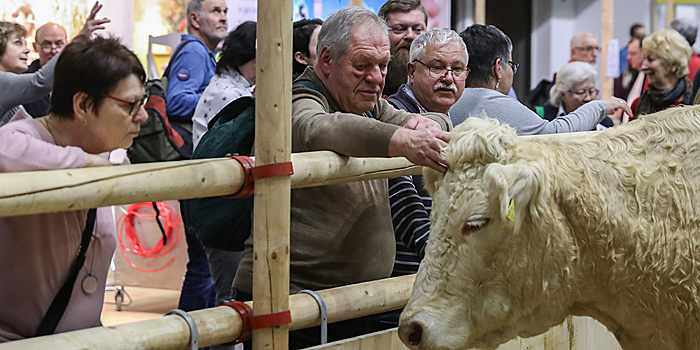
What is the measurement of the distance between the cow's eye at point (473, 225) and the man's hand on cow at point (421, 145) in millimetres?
164

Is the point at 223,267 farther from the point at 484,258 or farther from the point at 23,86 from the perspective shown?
the point at 484,258

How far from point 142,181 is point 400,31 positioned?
2.36m

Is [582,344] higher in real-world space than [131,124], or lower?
lower

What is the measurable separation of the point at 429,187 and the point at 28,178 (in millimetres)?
1032

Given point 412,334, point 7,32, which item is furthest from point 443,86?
point 7,32

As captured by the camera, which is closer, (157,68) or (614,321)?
(614,321)

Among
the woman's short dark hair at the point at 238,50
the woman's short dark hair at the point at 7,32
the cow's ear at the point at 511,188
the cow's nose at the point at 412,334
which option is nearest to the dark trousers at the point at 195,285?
the woman's short dark hair at the point at 238,50

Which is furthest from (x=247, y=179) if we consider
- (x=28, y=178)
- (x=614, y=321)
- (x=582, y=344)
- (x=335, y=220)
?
(x=582, y=344)

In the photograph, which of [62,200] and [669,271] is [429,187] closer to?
[669,271]

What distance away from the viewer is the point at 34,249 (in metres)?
1.89

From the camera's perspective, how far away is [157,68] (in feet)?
21.6

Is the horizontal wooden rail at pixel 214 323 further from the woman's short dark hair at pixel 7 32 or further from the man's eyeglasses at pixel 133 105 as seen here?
the woman's short dark hair at pixel 7 32

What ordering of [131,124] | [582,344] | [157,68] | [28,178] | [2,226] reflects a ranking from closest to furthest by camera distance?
[28,178] → [2,226] → [131,124] → [582,344] → [157,68]

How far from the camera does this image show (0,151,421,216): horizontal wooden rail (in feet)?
5.12
